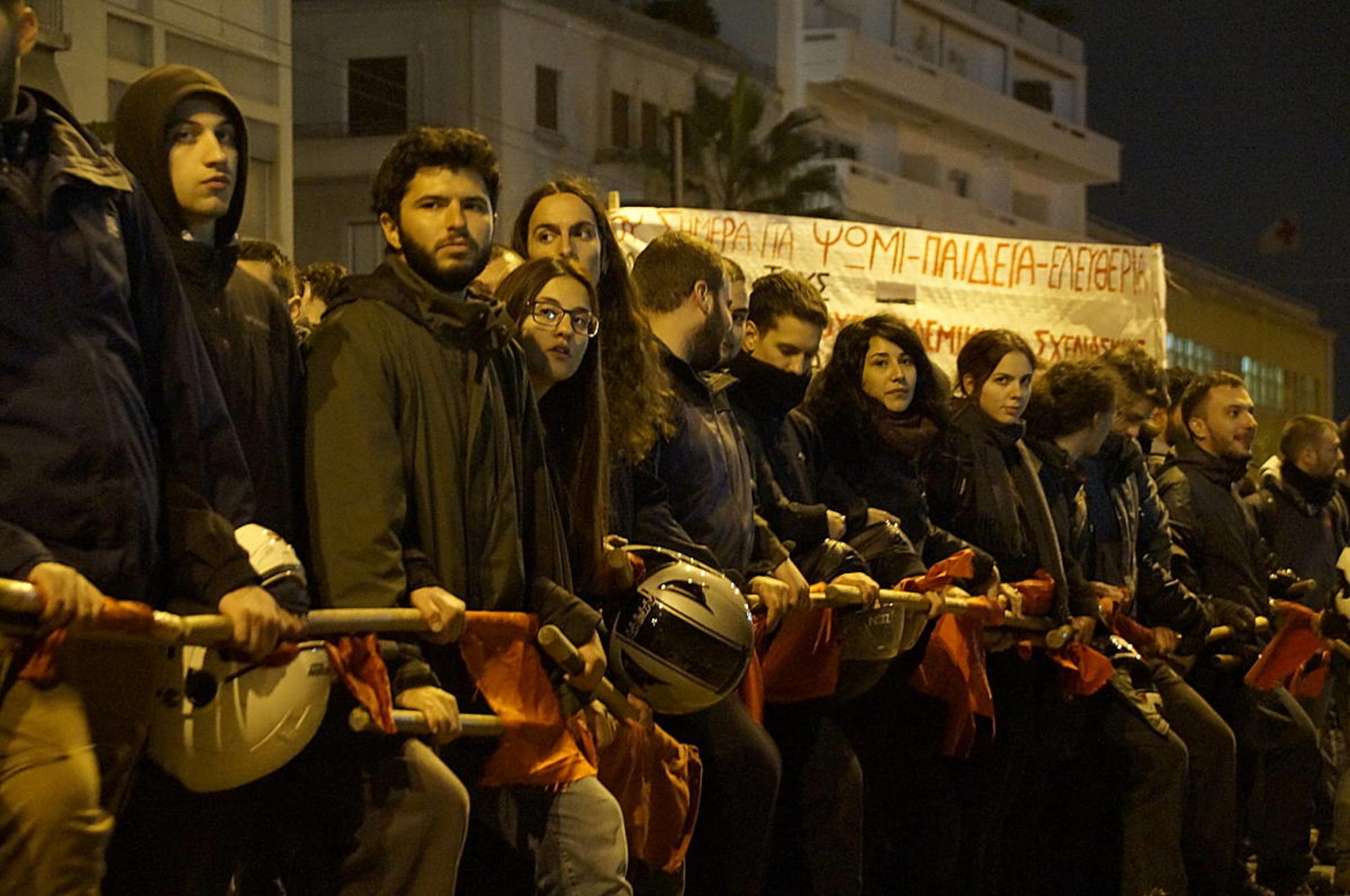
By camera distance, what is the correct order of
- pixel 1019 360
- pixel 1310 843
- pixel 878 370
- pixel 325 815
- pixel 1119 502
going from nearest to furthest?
pixel 325 815 < pixel 878 370 < pixel 1019 360 < pixel 1119 502 < pixel 1310 843

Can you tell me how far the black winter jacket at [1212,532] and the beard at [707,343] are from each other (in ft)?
14.2

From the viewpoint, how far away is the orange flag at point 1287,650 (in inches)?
407

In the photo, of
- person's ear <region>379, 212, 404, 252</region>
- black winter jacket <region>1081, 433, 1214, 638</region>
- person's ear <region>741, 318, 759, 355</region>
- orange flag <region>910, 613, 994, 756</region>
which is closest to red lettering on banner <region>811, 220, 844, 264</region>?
black winter jacket <region>1081, 433, 1214, 638</region>

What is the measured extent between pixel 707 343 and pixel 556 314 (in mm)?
1143

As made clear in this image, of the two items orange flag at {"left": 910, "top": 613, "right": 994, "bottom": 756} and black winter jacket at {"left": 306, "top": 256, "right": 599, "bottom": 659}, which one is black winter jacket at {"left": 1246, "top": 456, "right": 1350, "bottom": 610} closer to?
orange flag at {"left": 910, "top": 613, "right": 994, "bottom": 756}

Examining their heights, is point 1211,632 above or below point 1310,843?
above

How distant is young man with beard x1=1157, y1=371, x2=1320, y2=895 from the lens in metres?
10.5

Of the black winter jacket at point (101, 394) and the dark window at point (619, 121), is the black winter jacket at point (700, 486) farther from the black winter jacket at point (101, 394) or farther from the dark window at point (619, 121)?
the dark window at point (619, 121)

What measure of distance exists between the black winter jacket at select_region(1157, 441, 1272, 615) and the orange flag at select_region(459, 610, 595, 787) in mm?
5881

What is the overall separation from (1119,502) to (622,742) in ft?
14.4

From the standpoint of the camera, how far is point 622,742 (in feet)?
20.1

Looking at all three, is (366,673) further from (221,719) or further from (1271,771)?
(1271,771)

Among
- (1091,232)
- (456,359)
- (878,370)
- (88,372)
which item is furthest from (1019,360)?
(1091,232)

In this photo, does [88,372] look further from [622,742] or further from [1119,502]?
[1119,502]
